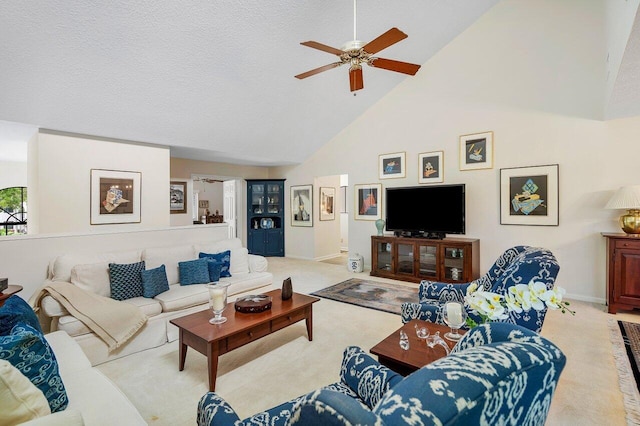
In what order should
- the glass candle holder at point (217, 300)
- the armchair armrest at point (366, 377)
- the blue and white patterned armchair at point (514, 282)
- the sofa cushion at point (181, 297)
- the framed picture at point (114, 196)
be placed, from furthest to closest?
the framed picture at point (114, 196), the sofa cushion at point (181, 297), the glass candle holder at point (217, 300), the blue and white patterned armchair at point (514, 282), the armchair armrest at point (366, 377)

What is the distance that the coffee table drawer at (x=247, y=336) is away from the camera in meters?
2.39

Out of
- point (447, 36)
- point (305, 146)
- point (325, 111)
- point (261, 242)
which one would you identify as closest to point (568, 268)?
point (447, 36)

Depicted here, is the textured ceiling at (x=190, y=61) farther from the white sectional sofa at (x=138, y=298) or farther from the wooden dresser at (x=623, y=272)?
the wooden dresser at (x=623, y=272)

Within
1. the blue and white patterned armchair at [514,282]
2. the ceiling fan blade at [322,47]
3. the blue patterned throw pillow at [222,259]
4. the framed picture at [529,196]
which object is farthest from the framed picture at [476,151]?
the blue patterned throw pillow at [222,259]

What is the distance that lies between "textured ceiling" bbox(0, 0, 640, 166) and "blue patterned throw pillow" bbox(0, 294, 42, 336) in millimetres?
2489

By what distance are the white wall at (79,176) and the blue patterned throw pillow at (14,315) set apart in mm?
2485

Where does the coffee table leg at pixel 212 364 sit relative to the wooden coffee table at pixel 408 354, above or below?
below

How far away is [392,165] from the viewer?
6023 mm

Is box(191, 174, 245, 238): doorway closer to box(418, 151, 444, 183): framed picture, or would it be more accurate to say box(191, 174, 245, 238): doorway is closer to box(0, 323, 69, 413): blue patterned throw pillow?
box(418, 151, 444, 183): framed picture

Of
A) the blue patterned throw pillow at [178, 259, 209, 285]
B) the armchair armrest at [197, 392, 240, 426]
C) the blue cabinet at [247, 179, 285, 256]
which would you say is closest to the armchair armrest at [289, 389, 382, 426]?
the armchair armrest at [197, 392, 240, 426]

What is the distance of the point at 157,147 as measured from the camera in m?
5.15

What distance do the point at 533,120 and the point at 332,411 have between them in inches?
214

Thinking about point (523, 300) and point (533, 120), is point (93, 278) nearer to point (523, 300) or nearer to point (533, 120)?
point (523, 300)

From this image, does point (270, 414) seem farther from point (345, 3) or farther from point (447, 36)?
point (447, 36)
